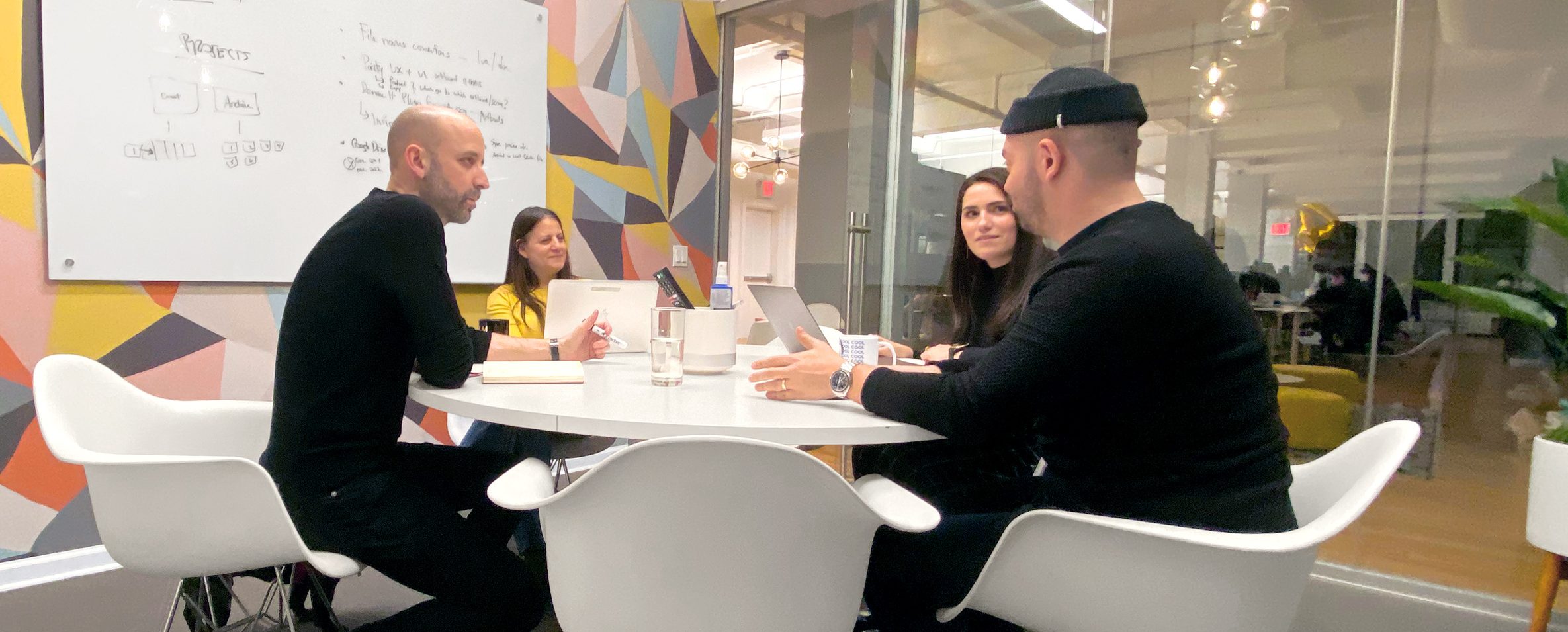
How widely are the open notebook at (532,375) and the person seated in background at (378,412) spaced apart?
10cm

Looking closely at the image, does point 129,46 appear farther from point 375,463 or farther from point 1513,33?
point 1513,33

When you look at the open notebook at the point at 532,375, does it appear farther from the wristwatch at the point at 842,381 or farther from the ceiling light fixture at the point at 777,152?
the ceiling light fixture at the point at 777,152

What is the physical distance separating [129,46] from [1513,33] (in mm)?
4856

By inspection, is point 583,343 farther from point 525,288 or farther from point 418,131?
point 525,288


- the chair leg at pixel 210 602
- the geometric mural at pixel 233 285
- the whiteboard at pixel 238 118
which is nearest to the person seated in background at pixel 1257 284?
the geometric mural at pixel 233 285

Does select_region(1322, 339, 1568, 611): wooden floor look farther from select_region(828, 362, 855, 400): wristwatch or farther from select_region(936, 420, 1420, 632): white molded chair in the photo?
select_region(828, 362, 855, 400): wristwatch

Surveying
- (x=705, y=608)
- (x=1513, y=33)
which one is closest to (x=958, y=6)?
(x=1513, y=33)

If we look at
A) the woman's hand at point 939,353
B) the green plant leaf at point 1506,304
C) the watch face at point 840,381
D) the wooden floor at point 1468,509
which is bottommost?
the wooden floor at point 1468,509

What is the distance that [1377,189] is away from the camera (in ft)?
9.87

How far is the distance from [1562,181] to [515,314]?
3420mm

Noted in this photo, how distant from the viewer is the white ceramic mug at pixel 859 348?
1.69m

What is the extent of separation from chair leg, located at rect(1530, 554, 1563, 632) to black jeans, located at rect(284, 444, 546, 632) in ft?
8.80

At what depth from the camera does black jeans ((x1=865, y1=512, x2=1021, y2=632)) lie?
46.6 inches

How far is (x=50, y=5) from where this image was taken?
238cm
